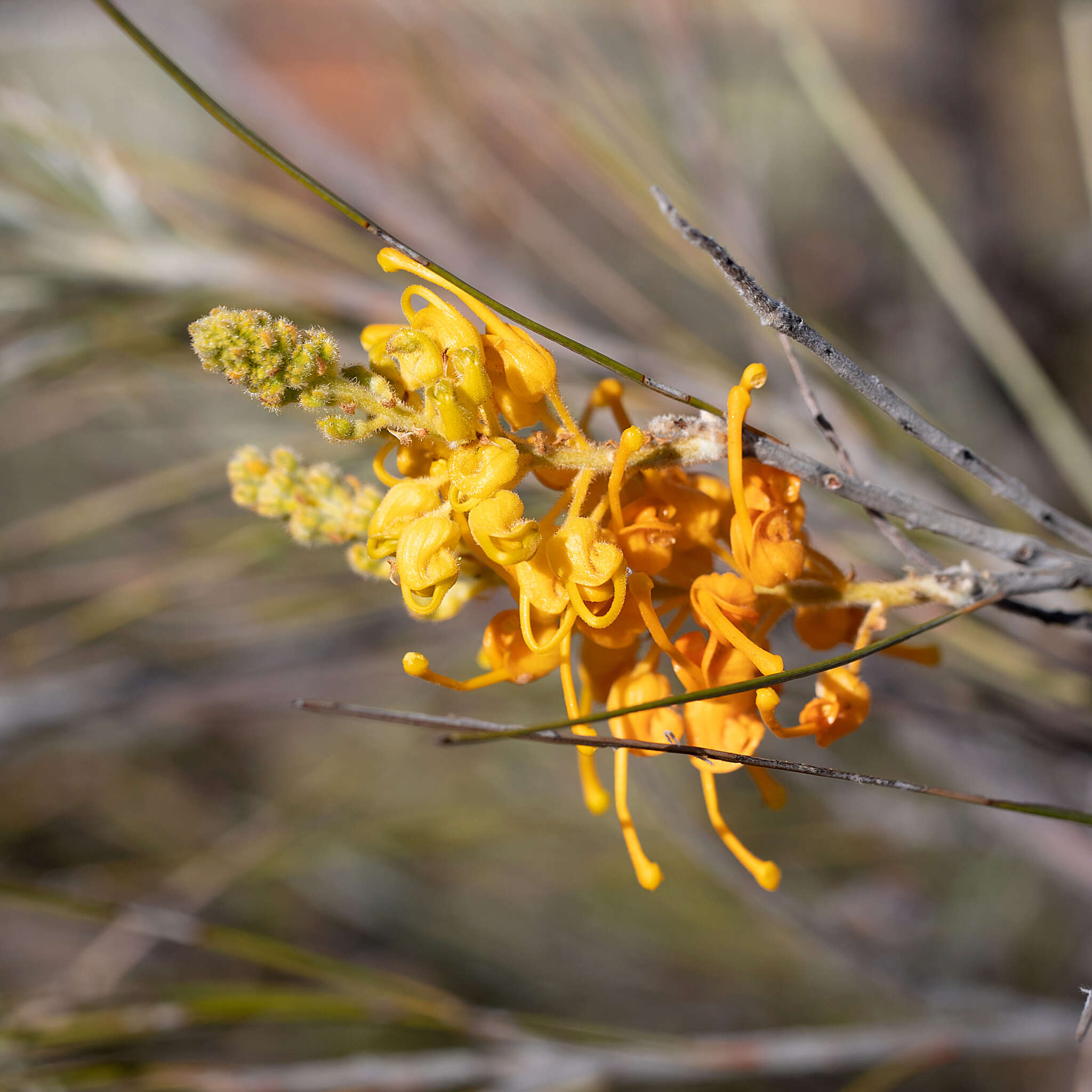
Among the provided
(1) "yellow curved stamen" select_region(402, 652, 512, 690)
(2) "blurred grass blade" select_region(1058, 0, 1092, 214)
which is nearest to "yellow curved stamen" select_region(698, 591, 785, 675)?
(1) "yellow curved stamen" select_region(402, 652, 512, 690)

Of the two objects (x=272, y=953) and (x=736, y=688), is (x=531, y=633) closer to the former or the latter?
(x=736, y=688)

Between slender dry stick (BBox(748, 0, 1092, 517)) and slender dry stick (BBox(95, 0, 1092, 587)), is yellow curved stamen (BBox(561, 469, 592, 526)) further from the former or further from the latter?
slender dry stick (BBox(748, 0, 1092, 517))

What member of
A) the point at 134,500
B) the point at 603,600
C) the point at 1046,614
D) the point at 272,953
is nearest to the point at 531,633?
the point at 603,600

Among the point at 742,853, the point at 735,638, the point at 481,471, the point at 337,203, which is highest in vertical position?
the point at 337,203

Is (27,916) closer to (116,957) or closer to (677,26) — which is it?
(116,957)

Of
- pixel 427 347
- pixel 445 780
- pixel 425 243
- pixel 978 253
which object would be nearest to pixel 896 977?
pixel 427 347

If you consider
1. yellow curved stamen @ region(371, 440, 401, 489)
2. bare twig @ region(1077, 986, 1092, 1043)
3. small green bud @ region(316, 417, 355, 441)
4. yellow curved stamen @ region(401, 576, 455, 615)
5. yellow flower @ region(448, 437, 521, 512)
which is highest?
small green bud @ region(316, 417, 355, 441)

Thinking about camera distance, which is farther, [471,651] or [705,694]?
[471,651]
